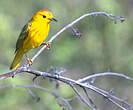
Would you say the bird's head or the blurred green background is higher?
the bird's head

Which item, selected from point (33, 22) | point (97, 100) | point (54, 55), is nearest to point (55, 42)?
point (54, 55)

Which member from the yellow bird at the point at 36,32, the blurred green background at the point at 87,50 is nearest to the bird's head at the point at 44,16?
the yellow bird at the point at 36,32

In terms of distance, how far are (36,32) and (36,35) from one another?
58mm

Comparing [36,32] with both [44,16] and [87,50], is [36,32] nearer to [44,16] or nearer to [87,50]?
[44,16]

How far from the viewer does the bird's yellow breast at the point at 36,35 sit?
4.99m

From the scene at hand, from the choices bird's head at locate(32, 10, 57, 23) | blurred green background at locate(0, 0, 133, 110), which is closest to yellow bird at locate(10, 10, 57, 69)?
bird's head at locate(32, 10, 57, 23)

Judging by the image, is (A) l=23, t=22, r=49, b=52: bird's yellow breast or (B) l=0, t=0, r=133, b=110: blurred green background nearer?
(A) l=23, t=22, r=49, b=52: bird's yellow breast

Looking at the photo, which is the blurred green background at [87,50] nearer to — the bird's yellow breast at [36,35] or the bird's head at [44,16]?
A: the bird's yellow breast at [36,35]

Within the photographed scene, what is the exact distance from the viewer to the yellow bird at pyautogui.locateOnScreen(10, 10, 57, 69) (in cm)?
500

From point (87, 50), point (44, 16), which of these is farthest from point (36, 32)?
point (87, 50)

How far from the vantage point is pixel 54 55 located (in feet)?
23.6

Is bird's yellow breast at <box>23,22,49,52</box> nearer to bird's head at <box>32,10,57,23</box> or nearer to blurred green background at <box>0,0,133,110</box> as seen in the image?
bird's head at <box>32,10,57,23</box>

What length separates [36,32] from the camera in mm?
5062

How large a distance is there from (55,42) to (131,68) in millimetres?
1750
